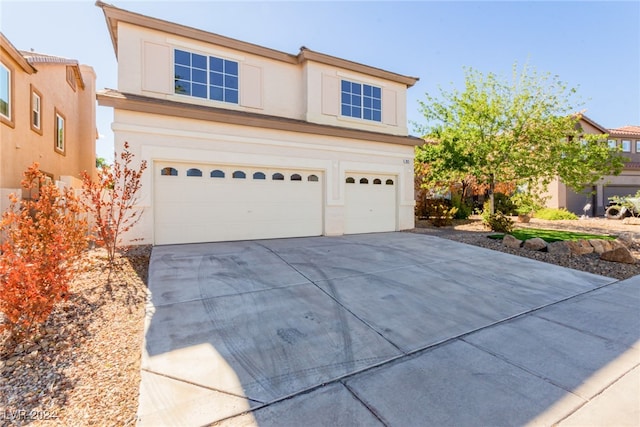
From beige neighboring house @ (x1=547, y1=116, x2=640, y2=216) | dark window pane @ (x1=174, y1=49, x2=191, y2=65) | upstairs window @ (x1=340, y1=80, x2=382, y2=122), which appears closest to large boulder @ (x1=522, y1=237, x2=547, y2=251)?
upstairs window @ (x1=340, y1=80, x2=382, y2=122)

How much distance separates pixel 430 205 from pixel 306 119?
7793 millimetres

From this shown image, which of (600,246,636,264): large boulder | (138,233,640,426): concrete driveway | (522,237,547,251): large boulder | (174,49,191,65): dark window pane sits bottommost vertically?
(138,233,640,426): concrete driveway

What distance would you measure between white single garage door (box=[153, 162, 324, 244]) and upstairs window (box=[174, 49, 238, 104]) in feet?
8.23

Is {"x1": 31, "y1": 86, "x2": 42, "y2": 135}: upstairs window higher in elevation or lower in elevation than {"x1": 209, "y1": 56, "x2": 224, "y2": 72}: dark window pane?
lower

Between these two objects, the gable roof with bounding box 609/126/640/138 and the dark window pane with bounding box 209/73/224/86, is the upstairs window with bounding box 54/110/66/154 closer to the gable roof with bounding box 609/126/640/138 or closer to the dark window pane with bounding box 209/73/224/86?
the dark window pane with bounding box 209/73/224/86

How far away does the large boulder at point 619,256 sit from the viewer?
25.3 feet

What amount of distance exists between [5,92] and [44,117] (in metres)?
2.91

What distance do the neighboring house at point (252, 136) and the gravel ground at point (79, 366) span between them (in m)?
4.68

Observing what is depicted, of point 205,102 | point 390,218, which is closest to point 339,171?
point 390,218

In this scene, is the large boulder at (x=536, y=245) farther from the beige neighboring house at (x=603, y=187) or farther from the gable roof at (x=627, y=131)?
the gable roof at (x=627, y=131)

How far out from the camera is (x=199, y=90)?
9.70m

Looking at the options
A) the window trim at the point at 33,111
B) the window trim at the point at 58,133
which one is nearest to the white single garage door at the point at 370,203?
the window trim at the point at 33,111

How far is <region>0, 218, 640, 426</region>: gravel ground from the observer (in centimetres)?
238

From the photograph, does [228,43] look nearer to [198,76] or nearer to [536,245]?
[198,76]
